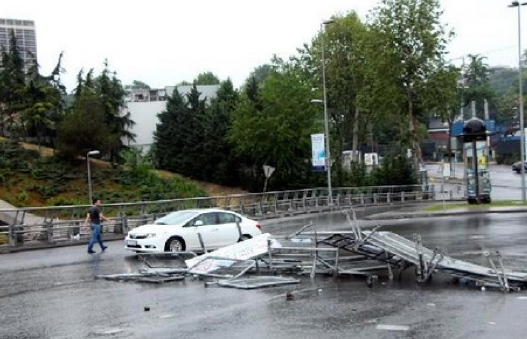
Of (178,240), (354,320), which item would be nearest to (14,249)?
(178,240)

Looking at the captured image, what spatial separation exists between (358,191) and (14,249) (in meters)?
38.2

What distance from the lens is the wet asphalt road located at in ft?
31.4

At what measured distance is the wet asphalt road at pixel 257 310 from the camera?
377 inches

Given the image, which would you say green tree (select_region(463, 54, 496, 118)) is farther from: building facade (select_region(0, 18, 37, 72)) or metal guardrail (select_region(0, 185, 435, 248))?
building facade (select_region(0, 18, 37, 72))

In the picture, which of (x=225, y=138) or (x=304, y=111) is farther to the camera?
(x=225, y=138)

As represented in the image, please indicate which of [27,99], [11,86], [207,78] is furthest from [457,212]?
[207,78]

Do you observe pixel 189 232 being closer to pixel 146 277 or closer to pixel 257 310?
pixel 146 277

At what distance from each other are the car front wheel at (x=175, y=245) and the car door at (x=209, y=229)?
67 cm

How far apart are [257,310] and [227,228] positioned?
11.1 m

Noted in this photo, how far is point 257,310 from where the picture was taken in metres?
11.2

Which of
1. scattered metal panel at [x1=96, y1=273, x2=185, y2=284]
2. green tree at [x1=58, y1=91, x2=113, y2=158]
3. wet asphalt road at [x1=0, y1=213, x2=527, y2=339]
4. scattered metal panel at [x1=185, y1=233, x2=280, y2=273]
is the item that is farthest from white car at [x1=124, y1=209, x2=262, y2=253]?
green tree at [x1=58, y1=91, x2=113, y2=158]

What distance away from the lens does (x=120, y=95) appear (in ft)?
276

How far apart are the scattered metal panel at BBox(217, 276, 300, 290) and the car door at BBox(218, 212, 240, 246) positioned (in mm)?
7567

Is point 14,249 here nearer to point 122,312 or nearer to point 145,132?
point 122,312
